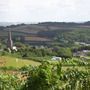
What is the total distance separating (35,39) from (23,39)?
447 cm

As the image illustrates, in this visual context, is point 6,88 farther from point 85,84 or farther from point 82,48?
point 82,48

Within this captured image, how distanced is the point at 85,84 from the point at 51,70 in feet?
14.9

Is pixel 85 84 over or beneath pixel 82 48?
over

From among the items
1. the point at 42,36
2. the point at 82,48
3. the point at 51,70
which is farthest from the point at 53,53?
the point at 42,36

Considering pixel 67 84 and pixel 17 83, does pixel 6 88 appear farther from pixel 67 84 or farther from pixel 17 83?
pixel 67 84

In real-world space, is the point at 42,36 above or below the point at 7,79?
below

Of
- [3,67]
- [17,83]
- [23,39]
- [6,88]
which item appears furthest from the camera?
[23,39]

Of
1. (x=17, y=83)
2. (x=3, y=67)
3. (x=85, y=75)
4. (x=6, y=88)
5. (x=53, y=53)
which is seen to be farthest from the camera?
(x=53, y=53)

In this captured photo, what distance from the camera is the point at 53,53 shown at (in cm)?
8069

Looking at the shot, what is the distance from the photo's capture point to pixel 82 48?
302ft

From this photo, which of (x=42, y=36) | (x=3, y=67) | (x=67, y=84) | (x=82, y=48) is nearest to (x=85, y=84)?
(x=67, y=84)

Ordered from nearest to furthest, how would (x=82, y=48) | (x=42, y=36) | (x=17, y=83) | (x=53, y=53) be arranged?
(x=17, y=83)
(x=53, y=53)
(x=82, y=48)
(x=42, y=36)

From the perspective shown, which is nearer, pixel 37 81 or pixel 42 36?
pixel 37 81

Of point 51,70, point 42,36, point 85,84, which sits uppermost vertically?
point 51,70
